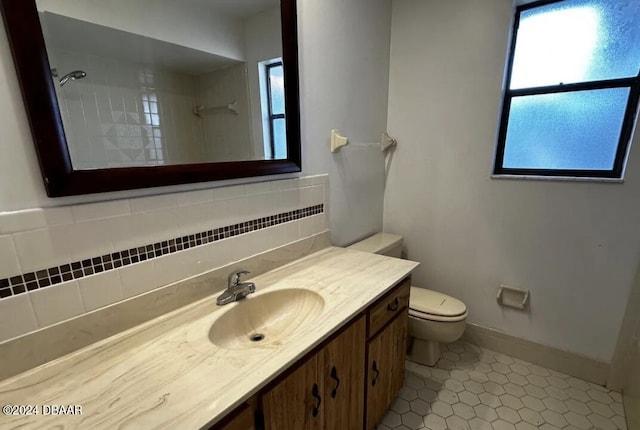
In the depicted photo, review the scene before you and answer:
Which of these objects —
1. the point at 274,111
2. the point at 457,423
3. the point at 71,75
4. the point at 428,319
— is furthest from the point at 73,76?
the point at 457,423

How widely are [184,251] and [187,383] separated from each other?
0.46 m

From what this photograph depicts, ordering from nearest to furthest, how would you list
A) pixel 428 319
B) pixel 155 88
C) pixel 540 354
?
pixel 155 88 < pixel 428 319 < pixel 540 354

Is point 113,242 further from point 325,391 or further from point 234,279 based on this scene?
point 325,391

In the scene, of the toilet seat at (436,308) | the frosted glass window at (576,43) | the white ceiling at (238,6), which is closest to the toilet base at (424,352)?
the toilet seat at (436,308)

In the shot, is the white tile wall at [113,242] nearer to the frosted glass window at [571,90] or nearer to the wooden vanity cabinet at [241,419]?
the wooden vanity cabinet at [241,419]

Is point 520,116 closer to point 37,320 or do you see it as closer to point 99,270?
point 99,270

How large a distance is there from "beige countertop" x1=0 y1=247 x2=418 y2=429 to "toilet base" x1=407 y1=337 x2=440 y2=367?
1020 mm

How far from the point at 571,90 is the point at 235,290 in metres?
1.96

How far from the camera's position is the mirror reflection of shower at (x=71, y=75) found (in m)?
0.71

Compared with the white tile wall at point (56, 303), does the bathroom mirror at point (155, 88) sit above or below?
above

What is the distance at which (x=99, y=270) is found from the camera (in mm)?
818

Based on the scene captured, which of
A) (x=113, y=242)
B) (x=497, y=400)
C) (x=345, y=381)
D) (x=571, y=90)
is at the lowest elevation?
(x=497, y=400)

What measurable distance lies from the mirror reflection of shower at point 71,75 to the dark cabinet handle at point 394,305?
4.21ft

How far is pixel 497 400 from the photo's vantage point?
5.10 ft
